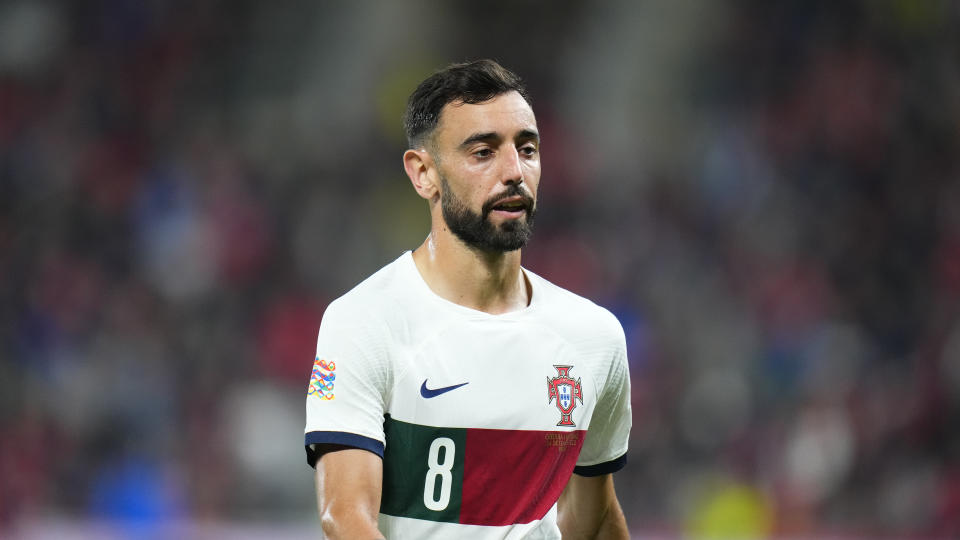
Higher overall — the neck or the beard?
the beard

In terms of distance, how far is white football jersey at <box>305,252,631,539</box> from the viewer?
2855 mm

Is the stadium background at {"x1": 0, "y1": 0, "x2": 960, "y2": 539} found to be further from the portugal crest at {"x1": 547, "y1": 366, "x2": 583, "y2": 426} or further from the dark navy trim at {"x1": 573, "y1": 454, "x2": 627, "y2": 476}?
the portugal crest at {"x1": 547, "y1": 366, "x2": 583, "y2": 426}

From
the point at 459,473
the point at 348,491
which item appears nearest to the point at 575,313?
the point at 459,473

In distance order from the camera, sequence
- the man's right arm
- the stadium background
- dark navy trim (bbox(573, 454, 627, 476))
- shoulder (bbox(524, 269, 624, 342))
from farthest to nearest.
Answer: the stadium background
dark navy trim (bbox(573, 454, 627, 476))
shoulder (bbox(524, 269, 624, 342))
the man's right arm

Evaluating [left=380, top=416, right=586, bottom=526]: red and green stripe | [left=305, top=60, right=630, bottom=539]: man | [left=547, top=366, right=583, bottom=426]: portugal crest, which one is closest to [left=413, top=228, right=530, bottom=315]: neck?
[left=305, top=60, right=630, bottom=539]: man

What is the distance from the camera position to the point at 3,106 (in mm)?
10938

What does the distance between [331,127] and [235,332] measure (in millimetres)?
2999

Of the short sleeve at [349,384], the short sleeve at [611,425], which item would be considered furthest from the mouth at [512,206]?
the short sleeve at [611,425]

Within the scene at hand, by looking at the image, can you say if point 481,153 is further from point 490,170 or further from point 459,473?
point 459,473

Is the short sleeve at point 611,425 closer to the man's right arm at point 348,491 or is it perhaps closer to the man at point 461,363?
the man at point 461,363

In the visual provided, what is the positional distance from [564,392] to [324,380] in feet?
2.09

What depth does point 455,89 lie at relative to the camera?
304 centimetres

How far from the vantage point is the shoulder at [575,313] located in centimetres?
320

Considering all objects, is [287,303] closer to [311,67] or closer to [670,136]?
[311,67]
